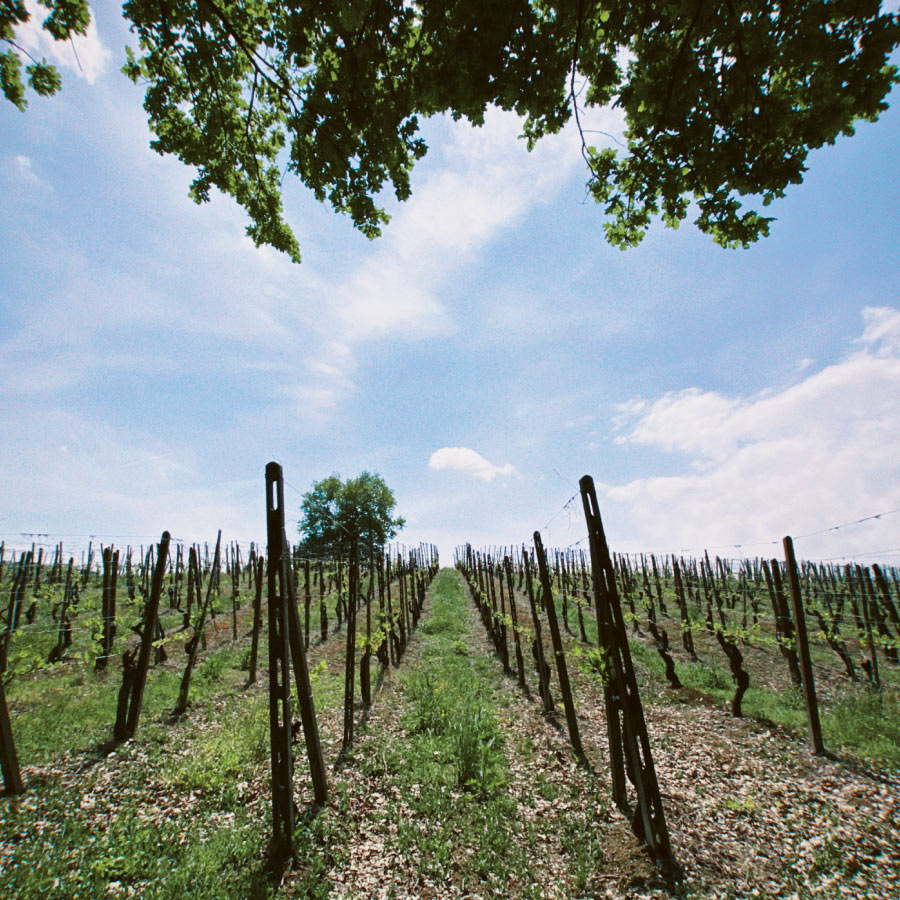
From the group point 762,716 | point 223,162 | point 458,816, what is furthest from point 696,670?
point 223,162

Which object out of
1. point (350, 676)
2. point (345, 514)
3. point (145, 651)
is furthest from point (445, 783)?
point (345, 514)

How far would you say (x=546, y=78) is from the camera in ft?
14.0

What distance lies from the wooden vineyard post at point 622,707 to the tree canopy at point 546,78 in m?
3.85

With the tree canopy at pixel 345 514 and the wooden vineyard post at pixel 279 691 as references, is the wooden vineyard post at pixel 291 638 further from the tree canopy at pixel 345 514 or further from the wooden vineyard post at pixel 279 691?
the tree canopy at pixel 345 514

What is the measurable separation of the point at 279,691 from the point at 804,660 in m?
8.28

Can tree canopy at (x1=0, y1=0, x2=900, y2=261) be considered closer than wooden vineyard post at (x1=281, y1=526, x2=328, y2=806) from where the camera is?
Yes

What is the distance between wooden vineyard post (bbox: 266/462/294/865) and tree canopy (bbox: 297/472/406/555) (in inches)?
1835

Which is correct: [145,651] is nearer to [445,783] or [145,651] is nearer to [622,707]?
[445,783]

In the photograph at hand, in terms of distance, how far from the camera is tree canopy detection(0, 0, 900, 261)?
142 inches

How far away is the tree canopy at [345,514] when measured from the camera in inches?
2013

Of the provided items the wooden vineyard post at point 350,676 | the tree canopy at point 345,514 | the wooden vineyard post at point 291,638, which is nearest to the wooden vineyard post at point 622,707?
the wooden vineyard post at point 291,638

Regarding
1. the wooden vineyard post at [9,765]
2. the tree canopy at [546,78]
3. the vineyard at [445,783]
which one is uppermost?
the tree canopy at [546,78]

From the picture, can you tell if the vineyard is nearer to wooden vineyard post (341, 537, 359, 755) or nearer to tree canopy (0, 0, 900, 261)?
wooden vineyard post (341, 537, 359, 755)

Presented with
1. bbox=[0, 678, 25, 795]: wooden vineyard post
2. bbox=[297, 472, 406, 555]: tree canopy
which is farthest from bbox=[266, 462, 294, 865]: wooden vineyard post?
bbox=[297, 472, 406, 555]: tree canopy
